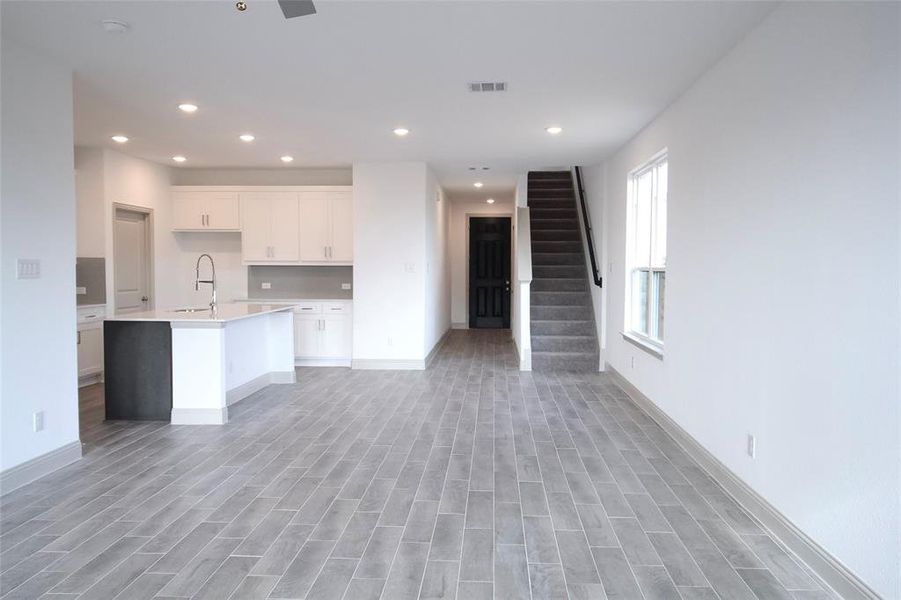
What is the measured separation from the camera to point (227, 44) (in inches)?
130

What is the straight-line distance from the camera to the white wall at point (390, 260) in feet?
22.9

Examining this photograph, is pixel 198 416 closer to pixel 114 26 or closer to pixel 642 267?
pixel 114 26

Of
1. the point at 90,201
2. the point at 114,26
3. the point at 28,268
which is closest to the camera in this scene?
the point at 114,26

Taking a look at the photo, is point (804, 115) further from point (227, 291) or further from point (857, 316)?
point (227, 291)

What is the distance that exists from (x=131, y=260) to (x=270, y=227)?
1722 mm

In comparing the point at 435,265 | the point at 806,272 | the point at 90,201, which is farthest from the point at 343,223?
the point at 806,272

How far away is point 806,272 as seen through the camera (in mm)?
2475

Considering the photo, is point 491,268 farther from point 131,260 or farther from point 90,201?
point 90,201

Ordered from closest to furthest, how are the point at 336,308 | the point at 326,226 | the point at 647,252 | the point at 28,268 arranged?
1. the point at 28,268
2. the point at 647,252
3. the point at 336,308
4. the point at 326,226

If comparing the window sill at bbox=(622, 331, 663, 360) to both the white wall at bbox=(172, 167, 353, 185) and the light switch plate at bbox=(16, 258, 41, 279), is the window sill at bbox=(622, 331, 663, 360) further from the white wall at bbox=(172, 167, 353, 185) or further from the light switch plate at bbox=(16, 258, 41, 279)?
the light switch plate at bbox=(16, 258, 41, 279)

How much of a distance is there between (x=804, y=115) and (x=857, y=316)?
38.7 inches

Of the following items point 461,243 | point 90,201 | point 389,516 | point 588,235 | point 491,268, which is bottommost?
point 389,516

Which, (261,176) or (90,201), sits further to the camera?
(261,176)

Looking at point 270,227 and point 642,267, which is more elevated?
point 270,227
